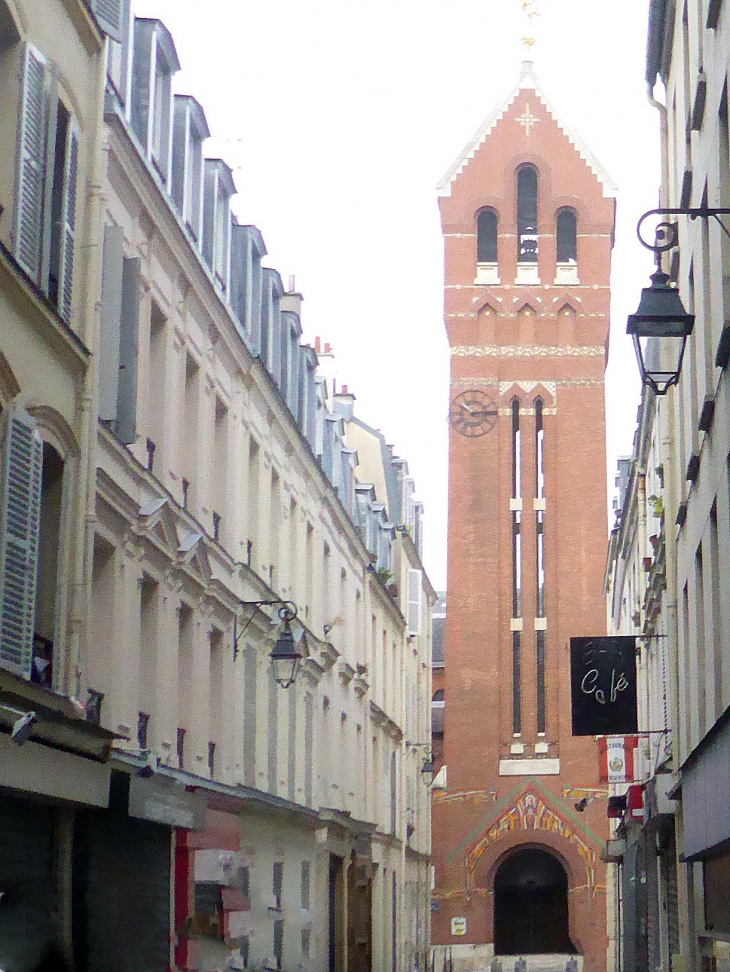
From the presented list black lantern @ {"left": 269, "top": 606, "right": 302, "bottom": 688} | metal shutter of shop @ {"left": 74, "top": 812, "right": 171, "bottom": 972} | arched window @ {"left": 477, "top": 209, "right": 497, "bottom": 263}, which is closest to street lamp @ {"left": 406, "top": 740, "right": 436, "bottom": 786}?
arched window @ {"left": 477, "top": 209, "right": 497, "bottom": 263}

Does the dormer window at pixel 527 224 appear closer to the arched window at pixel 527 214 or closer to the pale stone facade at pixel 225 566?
the arched window at pixel 527 214

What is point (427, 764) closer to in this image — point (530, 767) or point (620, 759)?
point (530, 767)

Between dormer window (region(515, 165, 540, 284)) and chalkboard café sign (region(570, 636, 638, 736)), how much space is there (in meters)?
35.7

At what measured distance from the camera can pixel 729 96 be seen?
11.7 meters

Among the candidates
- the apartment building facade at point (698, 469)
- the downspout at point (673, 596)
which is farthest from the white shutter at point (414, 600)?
the downspout at point (673, 596)

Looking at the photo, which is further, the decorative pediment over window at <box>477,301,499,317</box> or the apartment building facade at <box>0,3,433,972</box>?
the decorative pediment over window at <box>477,301,499,317</box>

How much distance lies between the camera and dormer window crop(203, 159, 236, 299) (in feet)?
63.9

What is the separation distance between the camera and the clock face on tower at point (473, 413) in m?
52.2

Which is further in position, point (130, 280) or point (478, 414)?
point (478, 414)

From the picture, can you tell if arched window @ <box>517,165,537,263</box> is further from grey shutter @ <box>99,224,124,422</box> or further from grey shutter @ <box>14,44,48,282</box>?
grey shutter @ <box>14,44,48,282</box>

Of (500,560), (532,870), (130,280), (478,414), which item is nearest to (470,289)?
(478,414)

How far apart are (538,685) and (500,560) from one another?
402 cm

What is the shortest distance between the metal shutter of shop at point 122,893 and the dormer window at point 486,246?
3996cm

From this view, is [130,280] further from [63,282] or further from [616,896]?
[616,896]
